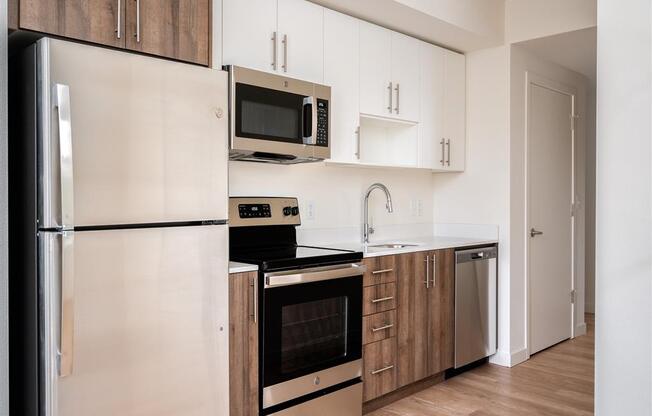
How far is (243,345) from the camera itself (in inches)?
96.4

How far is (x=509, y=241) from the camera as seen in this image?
4125 millimetres

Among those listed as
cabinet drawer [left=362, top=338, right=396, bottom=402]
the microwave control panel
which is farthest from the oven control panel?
cabinet drawer [left=362, top=338, right=396, bottom=402]

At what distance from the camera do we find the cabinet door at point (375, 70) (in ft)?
11.4

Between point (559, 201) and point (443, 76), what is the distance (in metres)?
1.61

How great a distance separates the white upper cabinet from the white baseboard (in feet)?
7.93

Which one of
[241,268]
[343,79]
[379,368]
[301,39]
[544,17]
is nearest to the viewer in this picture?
[241,268]

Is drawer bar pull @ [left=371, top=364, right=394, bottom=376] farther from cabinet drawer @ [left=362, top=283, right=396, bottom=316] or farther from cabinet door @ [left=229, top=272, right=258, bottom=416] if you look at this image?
cabinet door @ [left=229, top=272, right=258, bottom=416]

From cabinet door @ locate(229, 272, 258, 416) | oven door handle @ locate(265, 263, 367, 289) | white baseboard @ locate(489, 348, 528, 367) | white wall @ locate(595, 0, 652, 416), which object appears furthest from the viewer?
white baseboard @ locate(489, 348, 528, 367)

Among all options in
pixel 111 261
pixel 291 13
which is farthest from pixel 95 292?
pixel 291 13

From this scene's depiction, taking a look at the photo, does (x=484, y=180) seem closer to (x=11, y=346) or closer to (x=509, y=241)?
(x=509, y=241)

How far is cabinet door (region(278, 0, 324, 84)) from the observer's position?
9.79 ft

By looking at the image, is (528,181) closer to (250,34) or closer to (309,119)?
(309,119)

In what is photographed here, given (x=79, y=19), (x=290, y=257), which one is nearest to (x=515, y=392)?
(x=290, y=257)

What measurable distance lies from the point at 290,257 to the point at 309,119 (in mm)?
746
